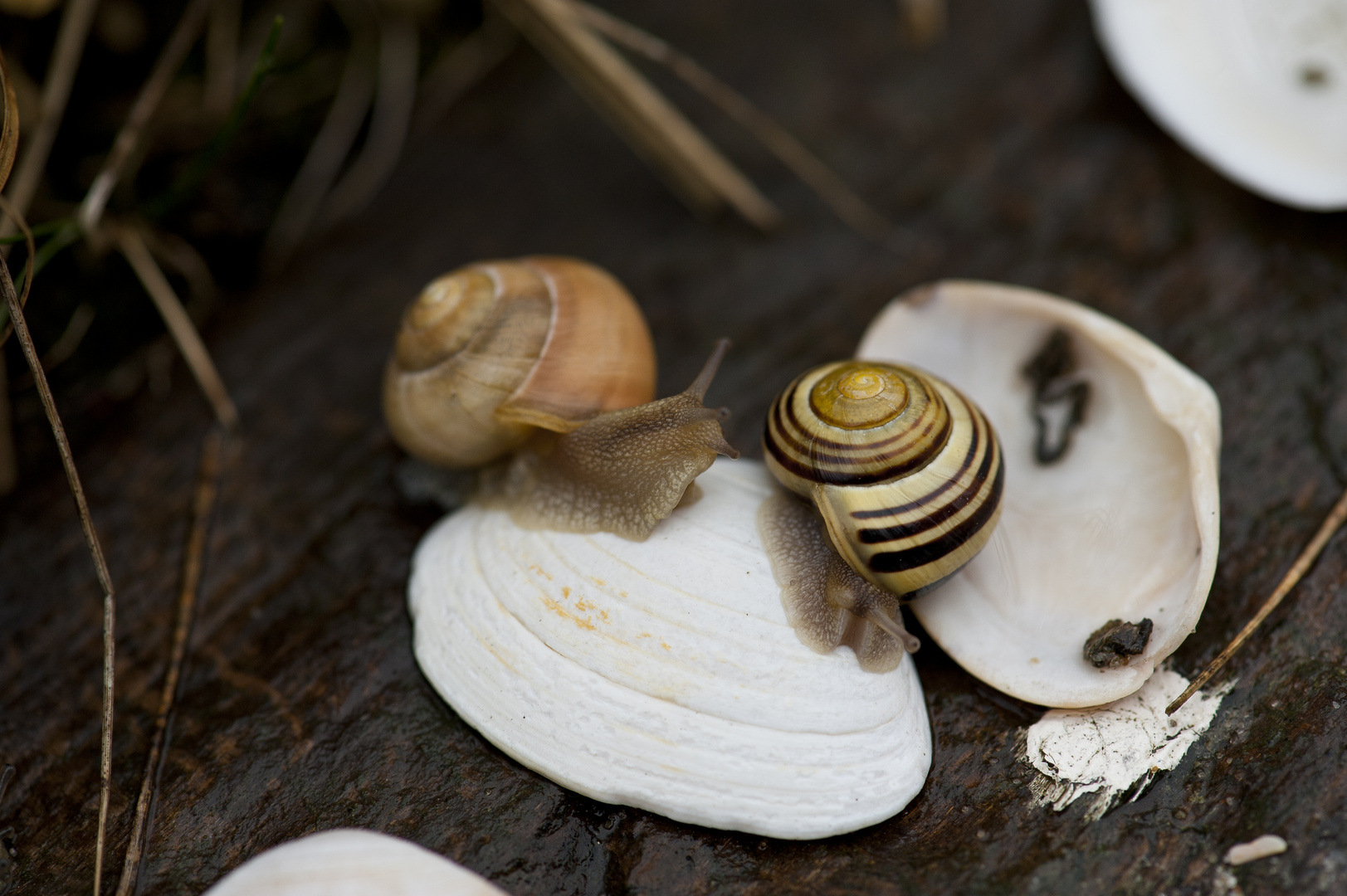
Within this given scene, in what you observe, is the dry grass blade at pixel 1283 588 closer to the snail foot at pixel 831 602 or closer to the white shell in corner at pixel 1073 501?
the white shell in corner at pixel 1073 501

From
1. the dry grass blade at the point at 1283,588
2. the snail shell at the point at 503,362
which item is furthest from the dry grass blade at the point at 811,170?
the dry grass blade at the point at 1283,588

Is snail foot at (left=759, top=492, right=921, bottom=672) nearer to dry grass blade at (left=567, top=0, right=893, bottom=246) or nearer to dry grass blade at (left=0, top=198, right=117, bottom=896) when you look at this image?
dry grass blade at (left=567, top=0, right=893, bottom=246)

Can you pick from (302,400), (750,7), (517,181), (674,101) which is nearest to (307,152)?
(517,181)

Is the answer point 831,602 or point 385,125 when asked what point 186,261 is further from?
point 831,602

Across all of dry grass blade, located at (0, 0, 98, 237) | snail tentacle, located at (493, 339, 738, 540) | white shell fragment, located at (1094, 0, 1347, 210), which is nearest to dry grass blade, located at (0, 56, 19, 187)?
dry grass blade, located at (0, 0, 98, 237)

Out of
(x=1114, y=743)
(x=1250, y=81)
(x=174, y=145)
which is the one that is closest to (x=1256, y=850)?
(x=1114, y=743)
